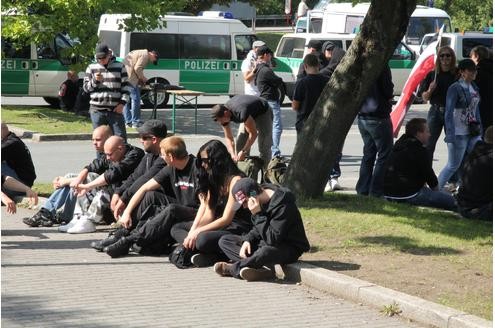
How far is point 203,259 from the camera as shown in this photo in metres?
9.50

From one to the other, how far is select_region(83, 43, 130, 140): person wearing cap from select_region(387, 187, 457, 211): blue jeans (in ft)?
14.3

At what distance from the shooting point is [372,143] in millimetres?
13133

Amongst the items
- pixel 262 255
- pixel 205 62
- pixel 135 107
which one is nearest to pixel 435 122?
pixel 262 255

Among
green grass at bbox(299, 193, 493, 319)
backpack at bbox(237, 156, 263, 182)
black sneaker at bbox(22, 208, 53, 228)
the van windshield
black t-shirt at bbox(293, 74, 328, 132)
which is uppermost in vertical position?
the van windshield

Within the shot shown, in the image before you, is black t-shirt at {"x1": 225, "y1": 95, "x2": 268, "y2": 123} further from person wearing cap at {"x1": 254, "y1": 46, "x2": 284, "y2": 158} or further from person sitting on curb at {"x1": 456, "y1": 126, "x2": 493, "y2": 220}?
person sitting on curb at {"x1": 456, "y1": 126, "x2": 493, "y2": 220}

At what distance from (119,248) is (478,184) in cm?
372

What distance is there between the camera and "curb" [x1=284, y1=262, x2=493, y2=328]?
23.9 feet

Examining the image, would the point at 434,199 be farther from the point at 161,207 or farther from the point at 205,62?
the point at 205,62

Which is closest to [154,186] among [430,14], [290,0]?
[430,14]

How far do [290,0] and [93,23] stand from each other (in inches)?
1572

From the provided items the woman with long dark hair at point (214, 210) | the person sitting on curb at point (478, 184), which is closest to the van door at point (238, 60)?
the person sitting on curb at point (478, 184)

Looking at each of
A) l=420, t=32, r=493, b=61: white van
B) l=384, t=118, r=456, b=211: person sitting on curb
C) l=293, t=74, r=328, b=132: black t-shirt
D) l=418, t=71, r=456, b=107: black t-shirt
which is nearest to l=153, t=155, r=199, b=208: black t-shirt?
l=384, t=118, r=456, b=211: person sitting on curb

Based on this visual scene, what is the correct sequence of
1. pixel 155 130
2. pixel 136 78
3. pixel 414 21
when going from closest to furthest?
pixel 155 130, pixel 136 78, pixel 414 21

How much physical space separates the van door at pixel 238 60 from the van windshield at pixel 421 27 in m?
8.39
